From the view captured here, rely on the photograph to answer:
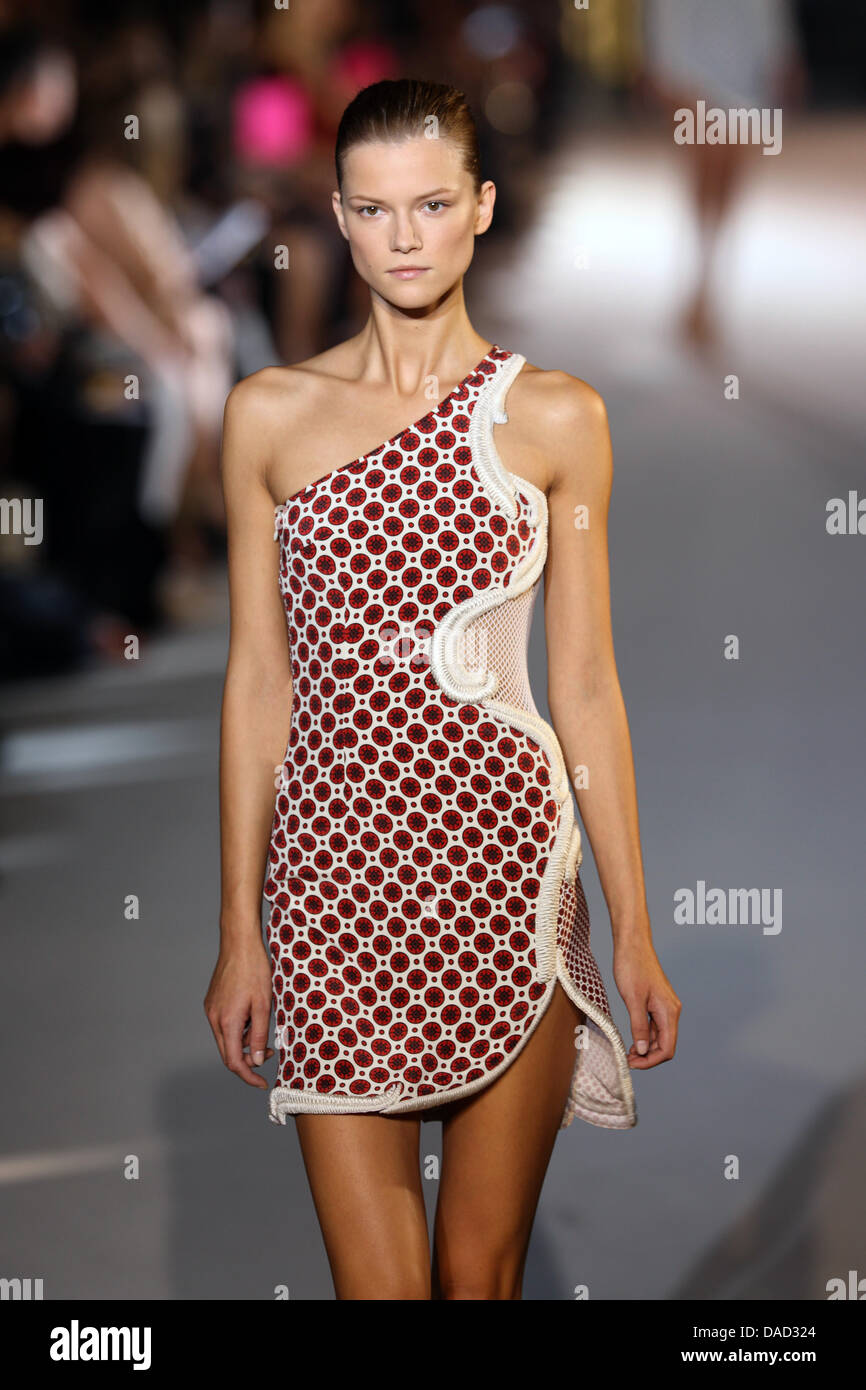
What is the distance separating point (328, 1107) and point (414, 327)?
0.75 meters

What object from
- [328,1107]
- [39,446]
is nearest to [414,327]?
[328,1107]

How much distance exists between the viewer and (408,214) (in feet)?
5.68

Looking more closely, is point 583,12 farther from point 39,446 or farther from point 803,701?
point 803,701

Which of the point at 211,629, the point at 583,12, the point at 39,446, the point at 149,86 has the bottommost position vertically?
the point at 211,629

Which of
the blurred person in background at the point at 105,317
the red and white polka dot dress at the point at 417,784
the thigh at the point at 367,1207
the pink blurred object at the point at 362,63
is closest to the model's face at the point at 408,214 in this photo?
the red and white polka dot dress at the point at 417,784

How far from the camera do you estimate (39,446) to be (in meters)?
6.01

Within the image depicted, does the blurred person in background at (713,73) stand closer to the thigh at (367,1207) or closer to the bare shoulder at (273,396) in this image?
the bare shoulder at (273,396)

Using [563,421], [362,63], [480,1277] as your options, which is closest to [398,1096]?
[480,1277]

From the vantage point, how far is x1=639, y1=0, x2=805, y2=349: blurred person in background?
21.9 feet

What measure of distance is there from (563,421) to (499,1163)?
0.72m

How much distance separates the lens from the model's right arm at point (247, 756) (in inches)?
72.7

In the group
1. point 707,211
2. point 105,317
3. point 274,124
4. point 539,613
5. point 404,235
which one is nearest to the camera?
point 404,235

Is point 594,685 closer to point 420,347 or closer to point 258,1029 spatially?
point 420,347

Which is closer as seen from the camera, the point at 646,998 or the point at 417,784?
the point at 417,784
